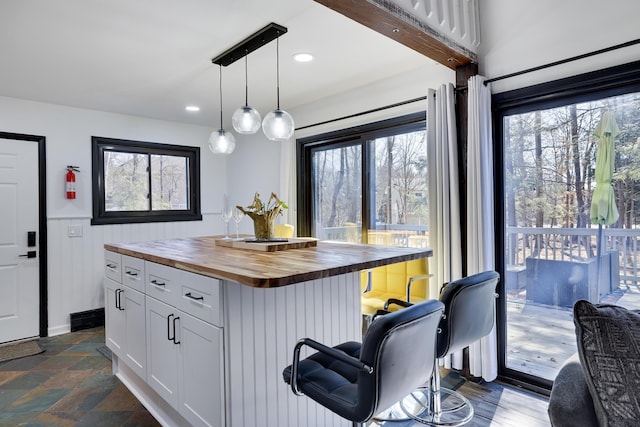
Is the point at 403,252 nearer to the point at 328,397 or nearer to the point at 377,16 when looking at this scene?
the point at 328,397

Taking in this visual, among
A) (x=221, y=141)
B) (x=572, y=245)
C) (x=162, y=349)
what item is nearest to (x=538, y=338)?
(x=572, y=245)

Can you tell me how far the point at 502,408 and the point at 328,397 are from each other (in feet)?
5.09

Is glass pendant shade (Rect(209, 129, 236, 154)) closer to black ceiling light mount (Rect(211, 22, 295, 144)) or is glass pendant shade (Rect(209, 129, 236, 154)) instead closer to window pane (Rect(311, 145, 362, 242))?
black ceiling light mount (Rect(211, 22, 295, 144))

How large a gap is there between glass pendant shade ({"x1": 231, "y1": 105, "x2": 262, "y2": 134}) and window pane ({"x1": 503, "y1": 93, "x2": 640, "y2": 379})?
1.80 meters

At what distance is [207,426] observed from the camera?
1.77 m

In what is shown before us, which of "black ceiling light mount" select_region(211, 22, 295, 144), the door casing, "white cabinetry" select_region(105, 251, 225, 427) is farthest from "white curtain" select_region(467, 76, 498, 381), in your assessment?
the door casing

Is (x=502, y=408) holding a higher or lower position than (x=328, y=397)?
lower

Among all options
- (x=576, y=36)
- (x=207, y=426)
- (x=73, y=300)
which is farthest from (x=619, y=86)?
(x=73, y=300)

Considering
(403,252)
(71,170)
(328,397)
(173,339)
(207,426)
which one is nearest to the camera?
(328,397)

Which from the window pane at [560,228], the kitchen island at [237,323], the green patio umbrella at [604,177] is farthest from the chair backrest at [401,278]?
the green patio umbrella at [604,177]

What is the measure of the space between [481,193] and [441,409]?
1.41m

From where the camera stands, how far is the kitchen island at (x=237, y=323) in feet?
5.41

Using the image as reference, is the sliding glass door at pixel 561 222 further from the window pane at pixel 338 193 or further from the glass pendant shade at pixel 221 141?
the glass pendant shade at pixel 221 141

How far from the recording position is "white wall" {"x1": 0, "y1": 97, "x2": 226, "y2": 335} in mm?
3980
